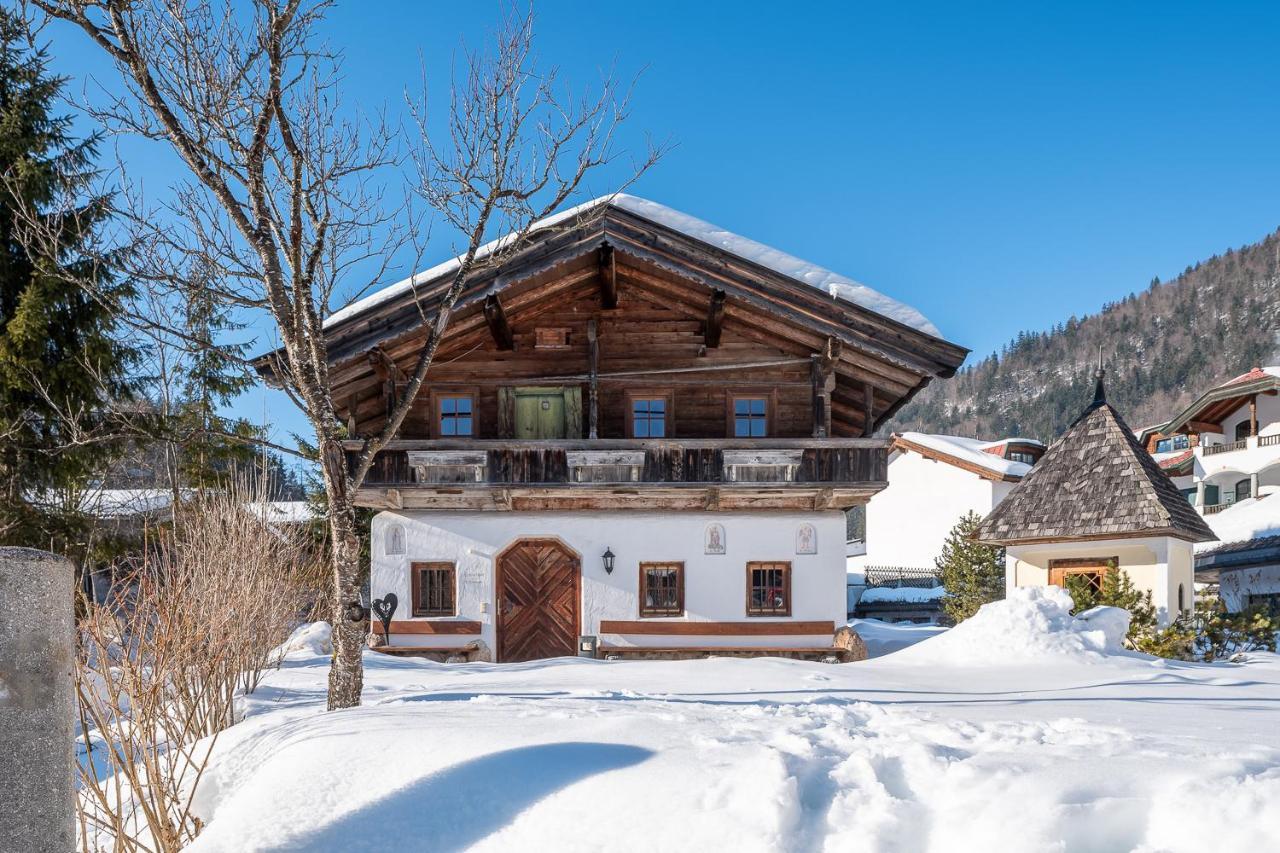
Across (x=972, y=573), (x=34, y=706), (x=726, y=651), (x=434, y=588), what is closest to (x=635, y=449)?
(x=726, y=651)

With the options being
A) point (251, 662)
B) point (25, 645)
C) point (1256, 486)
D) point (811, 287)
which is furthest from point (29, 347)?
point (1256, 486)

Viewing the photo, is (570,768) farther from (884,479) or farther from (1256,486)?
(1256,486)

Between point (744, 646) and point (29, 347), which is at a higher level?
point (29, 347)

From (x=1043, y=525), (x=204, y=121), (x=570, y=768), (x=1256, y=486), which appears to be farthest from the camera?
(x=1256, y=486)

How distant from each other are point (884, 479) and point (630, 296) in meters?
5.14

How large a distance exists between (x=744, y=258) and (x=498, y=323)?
4.05 m

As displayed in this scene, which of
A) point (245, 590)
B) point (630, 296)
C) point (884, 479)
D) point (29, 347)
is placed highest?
point (630, 296)

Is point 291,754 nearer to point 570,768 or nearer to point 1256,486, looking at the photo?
point 570,768

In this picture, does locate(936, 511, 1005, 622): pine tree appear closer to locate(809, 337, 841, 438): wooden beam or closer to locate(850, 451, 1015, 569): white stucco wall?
locate(809, 337, 841, 438): wooden beam

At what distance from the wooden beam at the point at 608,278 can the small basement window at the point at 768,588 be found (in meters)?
4.93

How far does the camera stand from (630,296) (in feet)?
54.0

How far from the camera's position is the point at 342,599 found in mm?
8156

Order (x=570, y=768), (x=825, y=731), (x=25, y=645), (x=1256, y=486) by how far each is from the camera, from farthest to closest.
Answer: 1. (x=1256, y=486)
2. (x=825, y=731)
3. (x=570, y=768)
4. (x=25, y=645)

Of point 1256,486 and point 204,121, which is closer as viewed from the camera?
point 204,121
